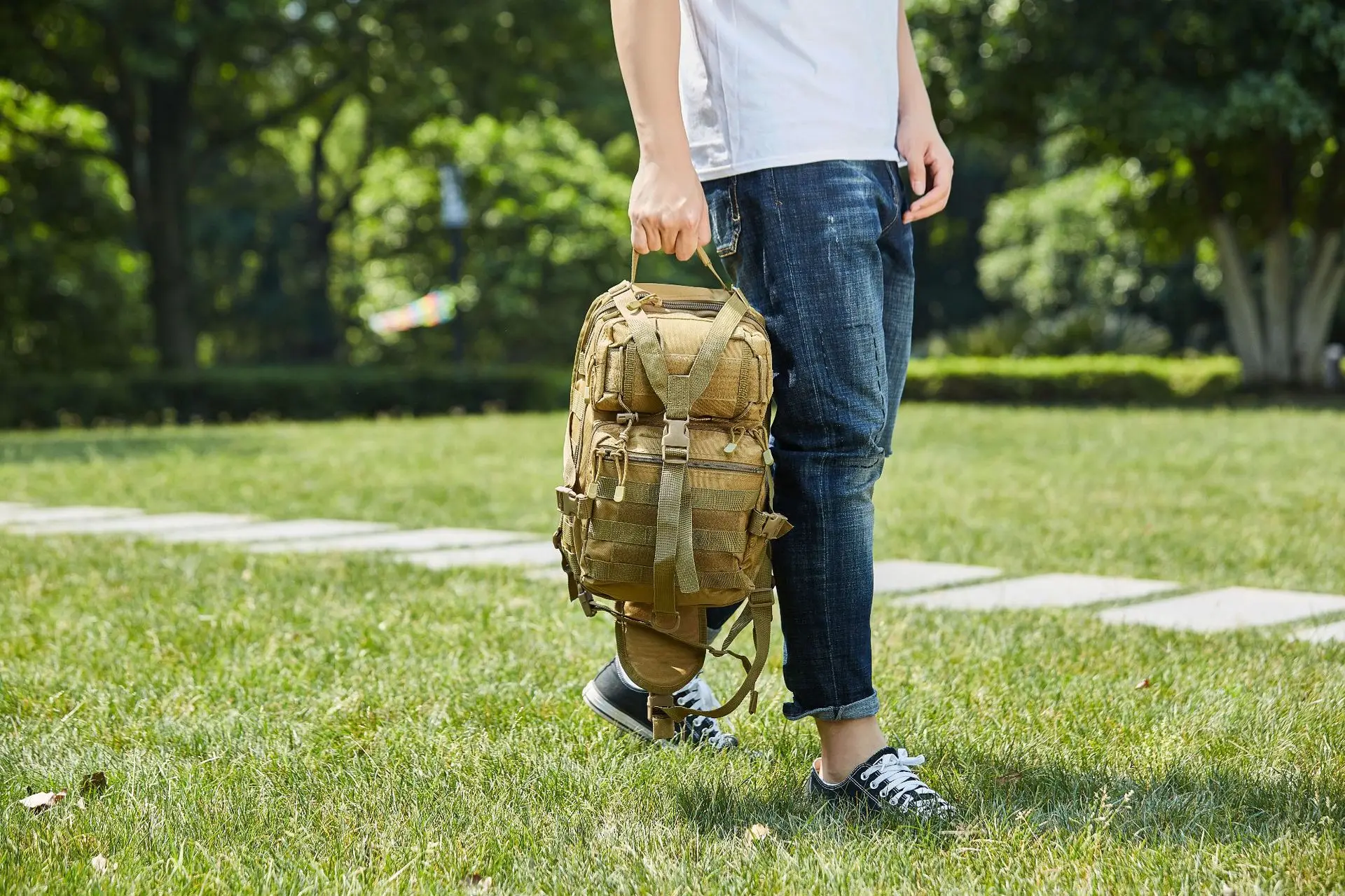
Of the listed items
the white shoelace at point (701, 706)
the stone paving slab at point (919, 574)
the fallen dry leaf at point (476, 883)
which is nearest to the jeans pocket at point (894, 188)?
the white shoelace at point (701, 706)

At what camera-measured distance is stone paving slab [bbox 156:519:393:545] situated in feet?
19.9

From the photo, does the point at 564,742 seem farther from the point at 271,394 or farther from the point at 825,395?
the point at 271,394

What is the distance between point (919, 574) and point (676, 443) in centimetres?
283

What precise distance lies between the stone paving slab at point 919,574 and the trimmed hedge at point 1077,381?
1362 centimetres

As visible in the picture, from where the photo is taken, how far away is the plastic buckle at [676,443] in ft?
7.55

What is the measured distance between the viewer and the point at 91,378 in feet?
58.6

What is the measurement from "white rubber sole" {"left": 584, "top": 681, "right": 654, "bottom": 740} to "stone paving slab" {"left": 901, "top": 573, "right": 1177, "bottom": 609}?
5.47ft

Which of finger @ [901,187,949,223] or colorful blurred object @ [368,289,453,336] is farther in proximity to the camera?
colorful blurred object @ [368,289,453,336]

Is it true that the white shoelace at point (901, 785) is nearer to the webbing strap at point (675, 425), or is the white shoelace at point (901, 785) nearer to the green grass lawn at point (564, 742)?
the green grass lawn at point (564, 742)

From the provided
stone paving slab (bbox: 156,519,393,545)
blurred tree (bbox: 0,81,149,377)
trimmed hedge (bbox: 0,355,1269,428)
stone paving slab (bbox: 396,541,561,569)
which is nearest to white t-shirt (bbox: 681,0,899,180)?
stone paving slab (bbox: 396,541,561,569)

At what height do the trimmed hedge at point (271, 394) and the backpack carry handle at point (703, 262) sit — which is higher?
the backpack carry handle at point (703, 262)

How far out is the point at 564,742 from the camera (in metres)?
2.88

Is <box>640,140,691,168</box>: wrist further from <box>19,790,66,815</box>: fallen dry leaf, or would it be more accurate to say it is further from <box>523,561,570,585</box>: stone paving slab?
<box>523,561,570,585</box>: stone paving slab

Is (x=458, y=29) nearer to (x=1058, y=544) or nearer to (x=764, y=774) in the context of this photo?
(x=1058, y=544)
